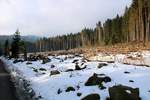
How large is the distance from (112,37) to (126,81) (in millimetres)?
94365

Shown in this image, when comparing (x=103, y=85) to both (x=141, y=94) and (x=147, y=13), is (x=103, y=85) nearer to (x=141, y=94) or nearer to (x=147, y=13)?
(x=141, y=94)

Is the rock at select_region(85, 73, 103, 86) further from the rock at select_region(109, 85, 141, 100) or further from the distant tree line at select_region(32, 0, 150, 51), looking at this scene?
the distant tree line at select_region(32, 0, 150, 51)

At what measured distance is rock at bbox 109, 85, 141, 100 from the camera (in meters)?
12.2

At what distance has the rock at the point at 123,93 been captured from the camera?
12.2m

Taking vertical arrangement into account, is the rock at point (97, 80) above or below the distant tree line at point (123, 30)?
below

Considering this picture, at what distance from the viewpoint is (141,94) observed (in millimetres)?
13000

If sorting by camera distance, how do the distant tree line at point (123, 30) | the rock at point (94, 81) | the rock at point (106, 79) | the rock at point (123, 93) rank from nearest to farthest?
the rock at point (123, 93) < the rock at point (94, 81) < the rock at point (106, 79) < the distant tree line at point (123, 30)

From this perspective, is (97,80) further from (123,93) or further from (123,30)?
(123,30)

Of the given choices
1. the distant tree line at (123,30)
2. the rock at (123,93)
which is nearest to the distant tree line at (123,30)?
the distant tree line at (123,30)

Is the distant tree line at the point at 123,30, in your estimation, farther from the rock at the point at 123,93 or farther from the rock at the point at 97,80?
the rock at the point at 123,93

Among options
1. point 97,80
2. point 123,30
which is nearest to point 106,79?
point 97,80

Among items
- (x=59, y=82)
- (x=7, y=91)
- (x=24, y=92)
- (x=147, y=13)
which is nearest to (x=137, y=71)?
(x=59, y=82)

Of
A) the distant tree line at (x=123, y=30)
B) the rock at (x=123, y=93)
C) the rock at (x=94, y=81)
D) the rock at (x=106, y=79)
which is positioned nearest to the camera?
the rock at (x=123, y=93)

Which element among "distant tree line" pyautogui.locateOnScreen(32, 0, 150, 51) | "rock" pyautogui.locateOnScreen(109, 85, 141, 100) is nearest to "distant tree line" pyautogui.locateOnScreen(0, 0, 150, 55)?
"distant tree line" pyautogui.locateOnScreen(32, 0, 150, 51)
